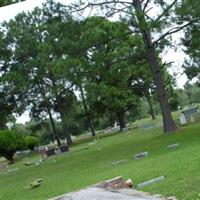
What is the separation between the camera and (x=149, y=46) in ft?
86.8

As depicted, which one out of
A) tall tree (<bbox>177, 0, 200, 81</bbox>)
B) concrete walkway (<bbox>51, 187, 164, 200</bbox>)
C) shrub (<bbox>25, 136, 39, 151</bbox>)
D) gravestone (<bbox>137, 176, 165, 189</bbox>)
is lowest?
gravestone (<bbox>137, 176, 165, 189</bbox>)

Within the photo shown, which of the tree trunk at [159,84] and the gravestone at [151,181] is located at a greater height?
the tree trunk at [159,84]

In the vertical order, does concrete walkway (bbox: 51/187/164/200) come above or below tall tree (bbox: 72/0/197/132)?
below

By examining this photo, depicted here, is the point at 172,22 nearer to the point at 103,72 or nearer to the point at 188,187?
the point at 103,72

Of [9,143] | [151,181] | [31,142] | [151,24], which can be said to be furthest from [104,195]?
[31,142]

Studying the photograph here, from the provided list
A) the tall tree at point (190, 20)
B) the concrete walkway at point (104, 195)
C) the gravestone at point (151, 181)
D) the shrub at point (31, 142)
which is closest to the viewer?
the concrete walkway at point (104, 195)

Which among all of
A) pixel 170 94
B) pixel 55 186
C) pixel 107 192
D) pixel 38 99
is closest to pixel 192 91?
pixel 170 94

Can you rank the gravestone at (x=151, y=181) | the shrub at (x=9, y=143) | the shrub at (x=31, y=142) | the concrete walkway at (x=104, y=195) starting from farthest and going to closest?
the shrub at (x=31, y=142)
the shrub at (x=9, y=143)
the gravestone at (x=151, y=181)
the concrete walkway at (x=104, y=195)

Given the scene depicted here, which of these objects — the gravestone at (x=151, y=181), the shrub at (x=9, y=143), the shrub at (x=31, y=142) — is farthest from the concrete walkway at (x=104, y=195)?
the shrub at (x=31, y=142)

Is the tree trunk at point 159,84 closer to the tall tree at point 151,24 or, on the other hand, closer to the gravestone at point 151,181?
the tall tree at point 151,24

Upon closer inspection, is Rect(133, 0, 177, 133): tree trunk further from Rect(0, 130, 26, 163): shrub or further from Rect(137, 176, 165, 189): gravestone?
Rect(137, 176, 165, 189): gravestone

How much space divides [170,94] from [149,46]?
27423 millimetres

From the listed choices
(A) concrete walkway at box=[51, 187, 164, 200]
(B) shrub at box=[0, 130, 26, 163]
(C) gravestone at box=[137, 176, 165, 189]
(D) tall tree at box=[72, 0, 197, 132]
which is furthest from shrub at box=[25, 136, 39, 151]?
(A) concrete walkway at box=[51, 187, 164, 200]

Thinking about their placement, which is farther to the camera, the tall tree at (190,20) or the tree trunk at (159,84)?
the tree trunk at (159,84)
